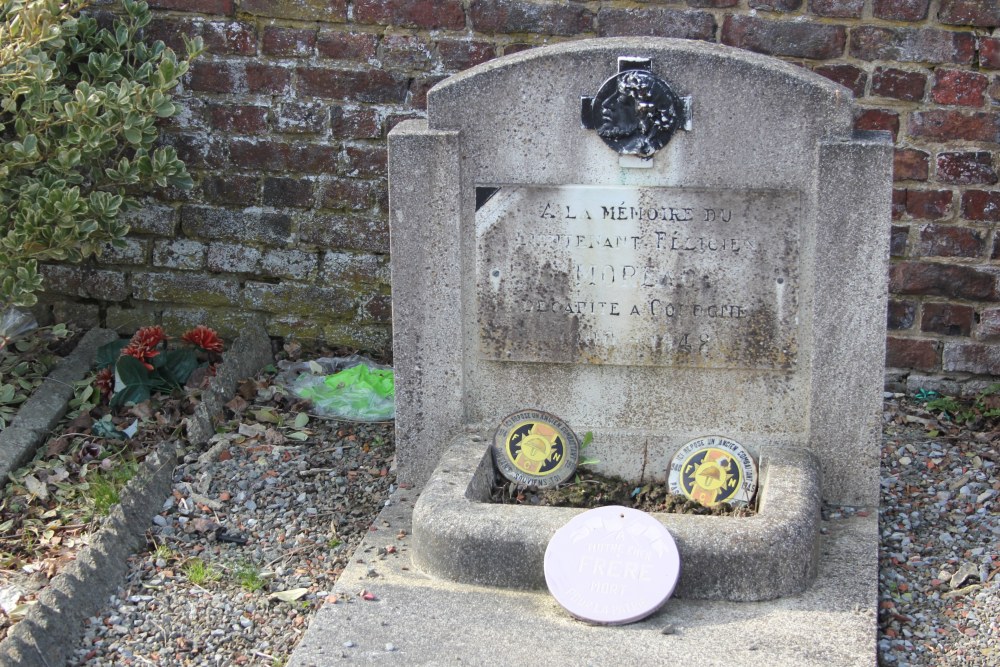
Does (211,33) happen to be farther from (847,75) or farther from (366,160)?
(847,75)

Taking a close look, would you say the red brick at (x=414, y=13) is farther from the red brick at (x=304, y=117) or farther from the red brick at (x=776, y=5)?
the red brick at (x=776, y=5)

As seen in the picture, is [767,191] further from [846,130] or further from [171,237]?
[171,237]

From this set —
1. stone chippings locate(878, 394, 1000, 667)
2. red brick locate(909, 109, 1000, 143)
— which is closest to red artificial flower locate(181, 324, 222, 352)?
stone chippings locate(878, 394, 1000, 667)

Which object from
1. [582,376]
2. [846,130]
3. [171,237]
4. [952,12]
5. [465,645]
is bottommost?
[465,645]

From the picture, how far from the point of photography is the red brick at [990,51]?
3951mm

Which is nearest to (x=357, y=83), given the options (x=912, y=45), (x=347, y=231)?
(x=347, y=231)

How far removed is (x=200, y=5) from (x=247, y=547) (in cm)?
208

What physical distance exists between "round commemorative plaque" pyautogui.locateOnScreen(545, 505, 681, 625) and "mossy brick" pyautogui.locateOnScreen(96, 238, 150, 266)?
2.35m

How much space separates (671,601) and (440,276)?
1.16 m

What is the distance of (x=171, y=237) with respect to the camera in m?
4.48

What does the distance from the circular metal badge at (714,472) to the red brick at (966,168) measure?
1428 mm

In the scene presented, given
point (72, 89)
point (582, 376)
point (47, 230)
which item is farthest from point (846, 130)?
point (72, 89)

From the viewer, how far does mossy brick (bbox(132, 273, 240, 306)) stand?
14.8 ft

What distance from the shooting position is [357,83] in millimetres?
4238
